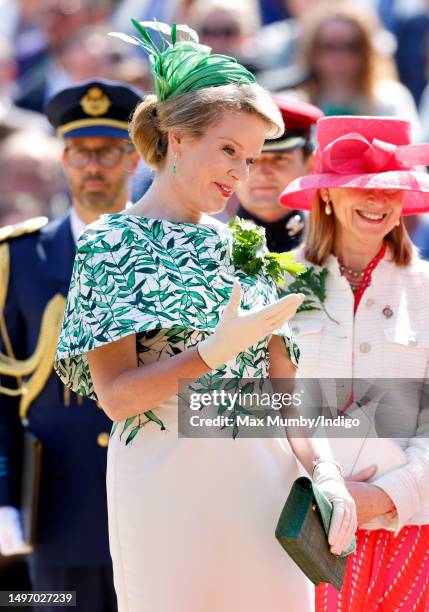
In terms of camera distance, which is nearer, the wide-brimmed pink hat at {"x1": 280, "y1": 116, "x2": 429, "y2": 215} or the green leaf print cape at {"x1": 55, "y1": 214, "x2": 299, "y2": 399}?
the green leaf print cape at {"x1": 55, "y1": 214, "x2": 299, "y2": 399}

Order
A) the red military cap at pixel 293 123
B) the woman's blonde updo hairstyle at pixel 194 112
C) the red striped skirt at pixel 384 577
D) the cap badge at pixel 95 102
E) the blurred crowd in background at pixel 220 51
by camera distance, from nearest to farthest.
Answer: the woman's blonde updo hairstyle at pixel 194 112 < the red striped skirt at pixel 384 577 < the red military cap at pixel 293 123 < the cap badge at pixel 95 102 < the blurred crowd in background at pixel 220 51

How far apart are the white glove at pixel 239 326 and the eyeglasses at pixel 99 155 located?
2219mm

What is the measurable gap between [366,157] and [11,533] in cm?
190

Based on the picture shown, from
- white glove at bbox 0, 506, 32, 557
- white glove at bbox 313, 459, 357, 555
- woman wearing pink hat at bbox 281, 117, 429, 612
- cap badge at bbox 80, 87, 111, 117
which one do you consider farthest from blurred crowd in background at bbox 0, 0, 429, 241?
white glove at bbox 313, 459, 357, 555

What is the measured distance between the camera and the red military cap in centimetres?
515

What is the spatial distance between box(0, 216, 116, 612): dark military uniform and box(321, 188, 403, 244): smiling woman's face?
1.29m

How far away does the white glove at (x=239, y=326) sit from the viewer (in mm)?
3080

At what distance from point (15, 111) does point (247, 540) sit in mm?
5653

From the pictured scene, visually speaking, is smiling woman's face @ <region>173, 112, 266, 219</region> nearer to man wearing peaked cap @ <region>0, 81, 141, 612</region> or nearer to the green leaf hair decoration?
the green leaf hair decoration

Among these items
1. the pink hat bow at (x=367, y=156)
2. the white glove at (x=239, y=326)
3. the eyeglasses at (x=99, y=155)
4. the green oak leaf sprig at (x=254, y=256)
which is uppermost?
the eyeglasses at (x=99, y=155)

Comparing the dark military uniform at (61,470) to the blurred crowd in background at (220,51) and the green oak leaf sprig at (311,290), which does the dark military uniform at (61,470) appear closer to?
the green oak leaf sprig at (311,290)

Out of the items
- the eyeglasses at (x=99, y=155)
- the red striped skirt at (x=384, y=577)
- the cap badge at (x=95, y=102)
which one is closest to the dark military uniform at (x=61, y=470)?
the eyeglasses at (x=99, y=155)

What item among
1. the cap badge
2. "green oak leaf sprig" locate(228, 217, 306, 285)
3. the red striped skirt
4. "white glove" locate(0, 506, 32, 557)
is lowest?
the red striped skirt

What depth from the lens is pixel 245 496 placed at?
329 cm
